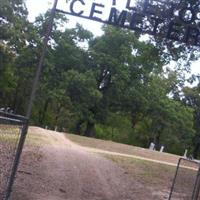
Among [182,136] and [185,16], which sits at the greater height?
[185,16]

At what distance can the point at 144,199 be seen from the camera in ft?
46.6

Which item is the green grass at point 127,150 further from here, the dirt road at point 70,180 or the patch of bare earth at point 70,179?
the dirt road at point 70,180

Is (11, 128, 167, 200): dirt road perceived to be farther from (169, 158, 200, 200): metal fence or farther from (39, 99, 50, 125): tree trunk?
(39, 99, 50, 125): tree trunk

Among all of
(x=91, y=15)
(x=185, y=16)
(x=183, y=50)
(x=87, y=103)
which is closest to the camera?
(x=91, y=15)

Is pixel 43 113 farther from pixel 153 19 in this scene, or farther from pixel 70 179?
pixel 153 19

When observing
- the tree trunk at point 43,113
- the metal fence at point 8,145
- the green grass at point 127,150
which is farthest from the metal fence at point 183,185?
the tree trunk at point 43,113

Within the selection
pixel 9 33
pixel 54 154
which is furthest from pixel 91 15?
pixel 9 33

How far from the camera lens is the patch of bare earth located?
12320 millimetres

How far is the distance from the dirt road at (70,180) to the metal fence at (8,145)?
57 cm

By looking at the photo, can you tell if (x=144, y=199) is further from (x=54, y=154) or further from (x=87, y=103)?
(x=87, y=103)

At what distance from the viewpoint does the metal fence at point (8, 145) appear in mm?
9109

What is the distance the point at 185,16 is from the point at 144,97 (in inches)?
1669

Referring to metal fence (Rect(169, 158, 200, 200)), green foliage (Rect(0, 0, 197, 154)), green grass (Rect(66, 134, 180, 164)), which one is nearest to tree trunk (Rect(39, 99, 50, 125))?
green foliage (Rect(0, 0, 197, 154))

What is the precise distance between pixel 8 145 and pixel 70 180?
4.64m
